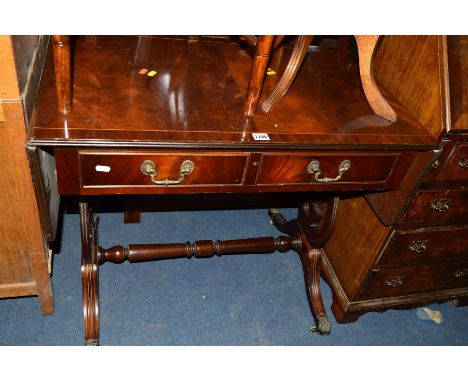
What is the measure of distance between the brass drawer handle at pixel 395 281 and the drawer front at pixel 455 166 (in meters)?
0.61

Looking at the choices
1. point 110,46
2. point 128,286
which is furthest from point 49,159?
point 128,286

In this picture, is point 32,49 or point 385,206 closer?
point 32,49

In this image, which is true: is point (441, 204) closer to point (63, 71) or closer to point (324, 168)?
point (324, 168)

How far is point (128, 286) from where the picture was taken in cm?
216

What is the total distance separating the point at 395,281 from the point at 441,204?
50 centimetres

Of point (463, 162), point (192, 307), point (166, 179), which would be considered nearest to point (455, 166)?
point (463, 162)

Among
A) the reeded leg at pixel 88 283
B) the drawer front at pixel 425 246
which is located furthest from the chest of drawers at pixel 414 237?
the reeded leg at pixel 88 283

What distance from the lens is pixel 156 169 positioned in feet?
4.30

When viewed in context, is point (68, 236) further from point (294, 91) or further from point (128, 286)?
point (294, 91)

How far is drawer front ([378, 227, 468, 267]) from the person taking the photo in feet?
5.95

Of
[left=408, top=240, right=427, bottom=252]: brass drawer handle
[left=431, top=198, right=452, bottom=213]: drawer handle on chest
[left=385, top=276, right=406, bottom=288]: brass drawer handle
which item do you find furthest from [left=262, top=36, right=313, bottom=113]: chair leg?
[left=385, top=276, right=406, bottom=288]: brass drawer handle

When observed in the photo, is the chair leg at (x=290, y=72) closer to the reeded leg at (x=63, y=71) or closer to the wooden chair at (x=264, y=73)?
the wooden chair at (x=264, y=73)

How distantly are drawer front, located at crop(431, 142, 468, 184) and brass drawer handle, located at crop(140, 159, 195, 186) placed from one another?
94 centimetres

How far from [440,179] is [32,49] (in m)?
1.57
